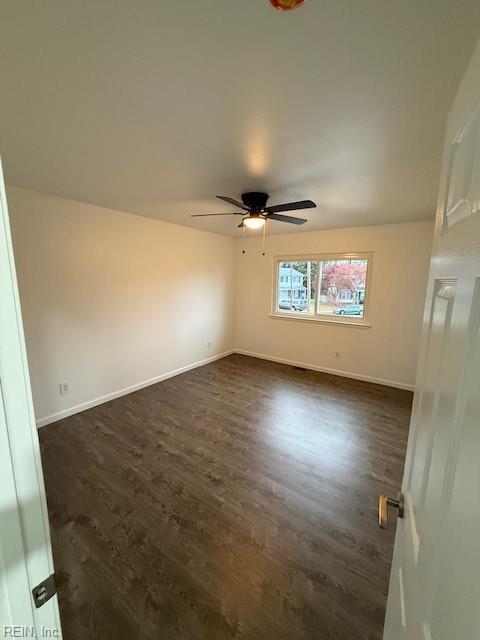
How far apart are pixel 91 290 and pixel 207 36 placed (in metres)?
2.67

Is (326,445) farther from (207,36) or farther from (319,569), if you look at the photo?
(207,36)

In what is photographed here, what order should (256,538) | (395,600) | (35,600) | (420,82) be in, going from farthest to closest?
(256,538)
(420,82)
(395,600)
(35,600)

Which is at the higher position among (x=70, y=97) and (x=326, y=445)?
(x=70, y=97)

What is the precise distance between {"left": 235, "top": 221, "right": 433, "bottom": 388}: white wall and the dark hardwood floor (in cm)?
96

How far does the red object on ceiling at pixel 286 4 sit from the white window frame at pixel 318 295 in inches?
137

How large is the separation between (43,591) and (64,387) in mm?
2756

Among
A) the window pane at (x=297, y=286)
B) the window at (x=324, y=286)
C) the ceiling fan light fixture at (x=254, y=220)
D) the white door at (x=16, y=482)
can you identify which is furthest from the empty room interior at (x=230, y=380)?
the window pane at (x=297, y=286)

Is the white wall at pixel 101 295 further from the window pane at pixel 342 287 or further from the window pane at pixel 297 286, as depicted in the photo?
the window pane at pixel 342 287

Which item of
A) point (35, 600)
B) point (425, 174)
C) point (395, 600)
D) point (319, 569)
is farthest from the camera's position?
point (425, 174)

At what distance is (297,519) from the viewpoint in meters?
1.70

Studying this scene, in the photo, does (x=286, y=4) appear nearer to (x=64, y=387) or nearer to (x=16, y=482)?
(x=16, y=482)

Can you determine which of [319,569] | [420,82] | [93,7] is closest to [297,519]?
[319,569]

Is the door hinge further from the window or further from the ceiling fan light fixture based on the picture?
the window

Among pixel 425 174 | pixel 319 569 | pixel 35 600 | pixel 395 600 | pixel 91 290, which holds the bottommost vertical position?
pixel 319 569
